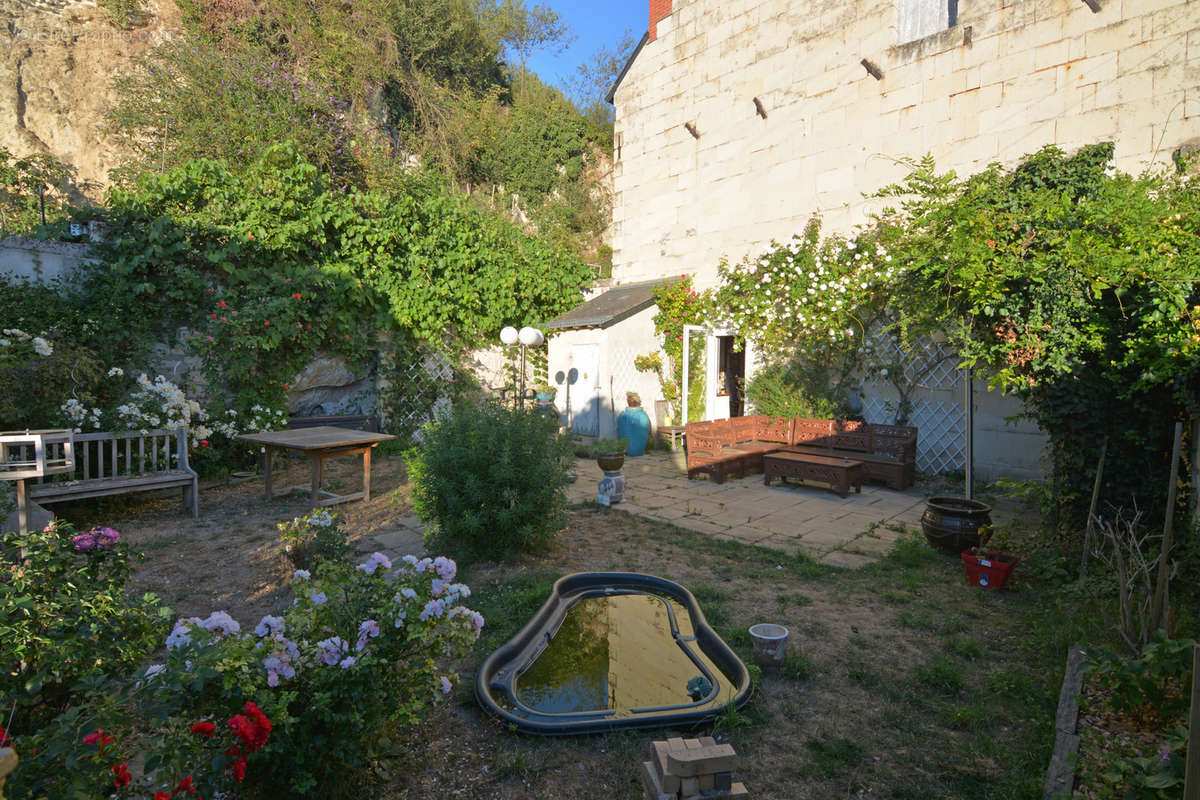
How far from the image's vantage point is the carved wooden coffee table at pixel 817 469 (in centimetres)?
657

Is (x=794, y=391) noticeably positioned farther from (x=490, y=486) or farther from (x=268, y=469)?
(x=268, y=469)

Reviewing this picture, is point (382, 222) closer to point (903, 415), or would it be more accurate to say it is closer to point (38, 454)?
point (38, 454)

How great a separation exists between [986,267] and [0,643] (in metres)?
5.57

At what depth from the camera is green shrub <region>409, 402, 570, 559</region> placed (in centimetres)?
438

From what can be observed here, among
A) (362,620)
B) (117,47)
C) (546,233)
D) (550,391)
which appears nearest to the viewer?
(362,620)

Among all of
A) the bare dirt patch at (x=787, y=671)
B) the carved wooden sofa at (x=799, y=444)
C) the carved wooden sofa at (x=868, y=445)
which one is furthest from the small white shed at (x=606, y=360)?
the bare dirt patch at (x=787, y=671)

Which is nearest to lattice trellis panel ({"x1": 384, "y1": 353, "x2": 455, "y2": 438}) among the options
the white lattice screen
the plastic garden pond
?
the plastic garden pond

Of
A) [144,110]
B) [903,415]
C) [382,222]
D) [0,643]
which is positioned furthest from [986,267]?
[144,110]

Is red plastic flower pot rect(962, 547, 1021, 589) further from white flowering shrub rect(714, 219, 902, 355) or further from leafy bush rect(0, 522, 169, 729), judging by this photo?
leafy bush rect(0, 522, 169, 729)

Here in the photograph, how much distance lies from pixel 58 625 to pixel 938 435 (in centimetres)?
→ 801

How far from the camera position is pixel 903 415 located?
305 inches

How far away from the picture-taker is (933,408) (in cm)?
752

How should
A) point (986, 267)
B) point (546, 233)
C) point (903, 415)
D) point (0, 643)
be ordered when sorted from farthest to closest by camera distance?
1. point (546, 233)
2. point (903, 415)
3. point (986, 267)
4. point (0, 643)

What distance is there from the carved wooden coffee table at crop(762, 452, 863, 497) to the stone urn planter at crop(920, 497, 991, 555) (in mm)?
1852
